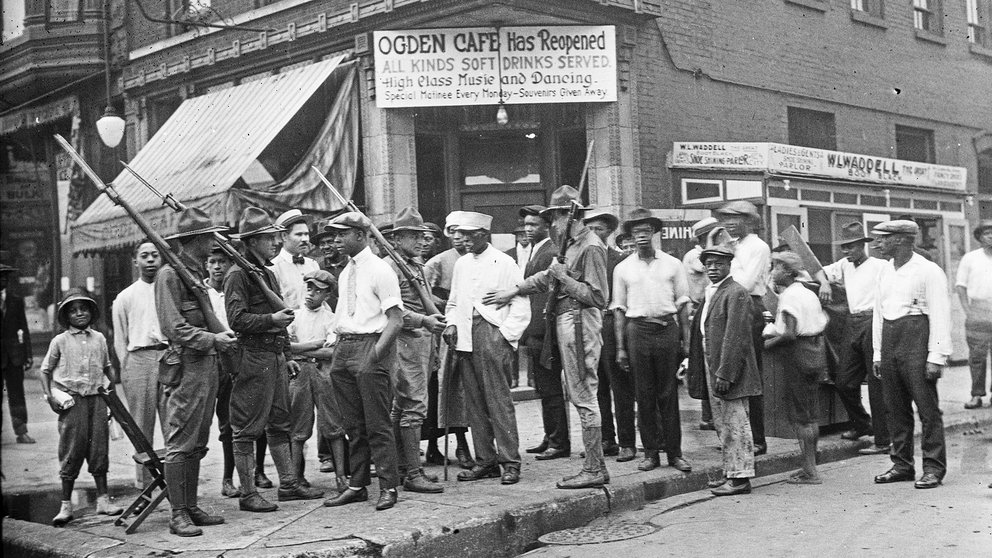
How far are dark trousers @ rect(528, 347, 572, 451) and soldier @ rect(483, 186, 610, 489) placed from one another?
0.66 metres

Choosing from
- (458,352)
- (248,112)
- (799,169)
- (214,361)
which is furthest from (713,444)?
(248,112)

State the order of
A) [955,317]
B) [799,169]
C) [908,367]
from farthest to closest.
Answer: [955,317] < [799,169] < [908,367]

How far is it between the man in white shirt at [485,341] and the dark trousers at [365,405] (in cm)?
91

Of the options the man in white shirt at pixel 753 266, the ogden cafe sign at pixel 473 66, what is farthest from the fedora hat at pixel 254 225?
the ogden cafe sign at pixel 473 66

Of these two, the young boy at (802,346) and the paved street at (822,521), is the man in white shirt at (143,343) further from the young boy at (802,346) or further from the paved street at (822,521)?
the young boy at (802,346)

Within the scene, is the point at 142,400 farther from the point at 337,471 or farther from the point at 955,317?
the point at 955,317

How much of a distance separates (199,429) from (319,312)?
184 centimetres

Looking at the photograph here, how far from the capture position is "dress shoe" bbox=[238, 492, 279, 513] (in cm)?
655

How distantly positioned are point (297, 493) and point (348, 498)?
0.63m

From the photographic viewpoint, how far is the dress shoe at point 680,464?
7.58m

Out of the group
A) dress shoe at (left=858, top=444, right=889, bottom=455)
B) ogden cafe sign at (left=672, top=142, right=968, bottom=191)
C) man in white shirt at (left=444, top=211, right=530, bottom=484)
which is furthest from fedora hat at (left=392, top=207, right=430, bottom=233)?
ogden cafe sign at (left=672, top=142, right=968, bottom=191)

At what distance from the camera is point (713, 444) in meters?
8.82

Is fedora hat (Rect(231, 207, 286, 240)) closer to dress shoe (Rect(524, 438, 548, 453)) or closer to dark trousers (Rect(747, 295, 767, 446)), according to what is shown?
dress shoe (Rect(524, 438, 548, 453))

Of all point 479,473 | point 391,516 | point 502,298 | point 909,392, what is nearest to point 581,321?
point 502,298
